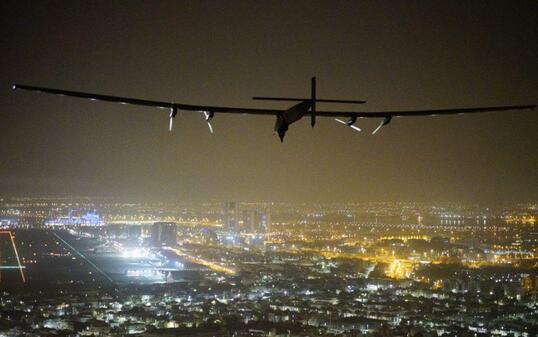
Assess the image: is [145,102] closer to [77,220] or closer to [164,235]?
[164,235]

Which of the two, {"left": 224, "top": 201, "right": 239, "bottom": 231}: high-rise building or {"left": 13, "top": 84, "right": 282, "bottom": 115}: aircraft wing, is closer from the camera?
{"left": 13, "top": 84, "right": 282, "bottom": 115}: aircraft wing

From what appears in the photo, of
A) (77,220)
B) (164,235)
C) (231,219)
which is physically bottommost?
(164,235)

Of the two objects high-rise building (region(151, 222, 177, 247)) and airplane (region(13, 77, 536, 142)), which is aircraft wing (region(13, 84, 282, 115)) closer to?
airplane (region(13, 77, 536, 142))

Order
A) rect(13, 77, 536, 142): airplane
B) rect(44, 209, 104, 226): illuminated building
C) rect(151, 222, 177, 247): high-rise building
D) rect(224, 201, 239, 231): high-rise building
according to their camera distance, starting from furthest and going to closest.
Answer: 1. rect(44, 209, 104, 226): illuminated building
2. rect(224, 201, 239, 231): high-rise building
3. rect(151, 222, 177, 247): high-rise building
4. rect(13, 77, 536, 142): airplane

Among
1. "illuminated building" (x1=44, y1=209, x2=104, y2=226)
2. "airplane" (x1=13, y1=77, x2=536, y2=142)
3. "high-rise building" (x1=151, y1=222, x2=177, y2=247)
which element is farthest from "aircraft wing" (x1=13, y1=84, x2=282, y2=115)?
"illuminated building" (x1=44, y1=209, x2=104, y2=226)

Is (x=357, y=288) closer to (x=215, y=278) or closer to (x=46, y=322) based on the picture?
(x=215, y=278)

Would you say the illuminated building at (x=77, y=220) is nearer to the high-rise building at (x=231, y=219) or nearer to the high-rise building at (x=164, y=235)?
the high-rise building at (x=231, y=219)

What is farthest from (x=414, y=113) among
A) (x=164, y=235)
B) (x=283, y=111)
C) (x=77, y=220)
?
(x=77, y=220)

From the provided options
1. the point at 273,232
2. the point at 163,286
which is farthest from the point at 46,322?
the point at 273,232
